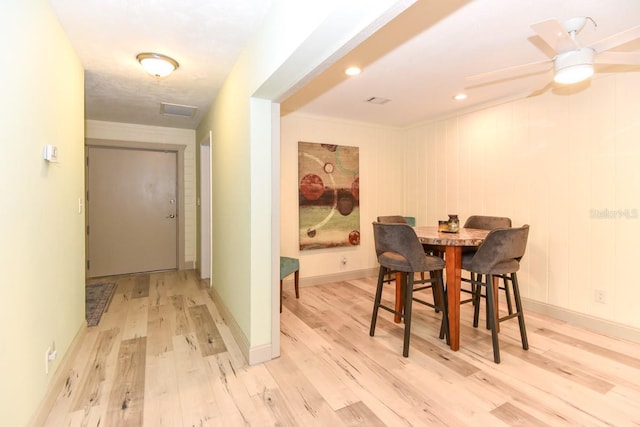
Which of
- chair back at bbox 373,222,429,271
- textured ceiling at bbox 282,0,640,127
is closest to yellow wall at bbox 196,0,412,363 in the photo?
textured ceiling at bbox 282,0,640,127

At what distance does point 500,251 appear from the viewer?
2.25 metres

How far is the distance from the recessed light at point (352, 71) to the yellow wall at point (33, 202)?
203cm

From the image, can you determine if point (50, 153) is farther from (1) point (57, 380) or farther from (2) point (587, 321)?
(2) point (587, 321)

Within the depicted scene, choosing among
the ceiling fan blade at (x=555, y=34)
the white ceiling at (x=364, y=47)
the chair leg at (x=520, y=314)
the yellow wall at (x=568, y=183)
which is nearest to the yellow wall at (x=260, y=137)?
the white ceiling at (x=364, y=47)

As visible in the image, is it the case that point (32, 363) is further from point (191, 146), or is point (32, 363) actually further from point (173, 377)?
point (191, 146)

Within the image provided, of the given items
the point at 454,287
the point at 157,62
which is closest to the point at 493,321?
the point at 454,287

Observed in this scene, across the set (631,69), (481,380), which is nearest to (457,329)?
(481,380)

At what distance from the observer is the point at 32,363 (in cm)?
158

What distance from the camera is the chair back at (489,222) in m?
3.00

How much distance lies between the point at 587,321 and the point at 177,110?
4.91 meters

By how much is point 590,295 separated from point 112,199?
5.89m

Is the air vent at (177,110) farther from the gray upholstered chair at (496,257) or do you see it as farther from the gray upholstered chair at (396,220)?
the gray upholstered chair at (496,257)

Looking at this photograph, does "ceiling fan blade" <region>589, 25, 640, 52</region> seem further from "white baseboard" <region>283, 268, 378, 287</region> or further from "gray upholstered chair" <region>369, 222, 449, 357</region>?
"white baseboard" <region>283, 268, 378, 287</region>

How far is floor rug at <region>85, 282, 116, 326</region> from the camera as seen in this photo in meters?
3.12
